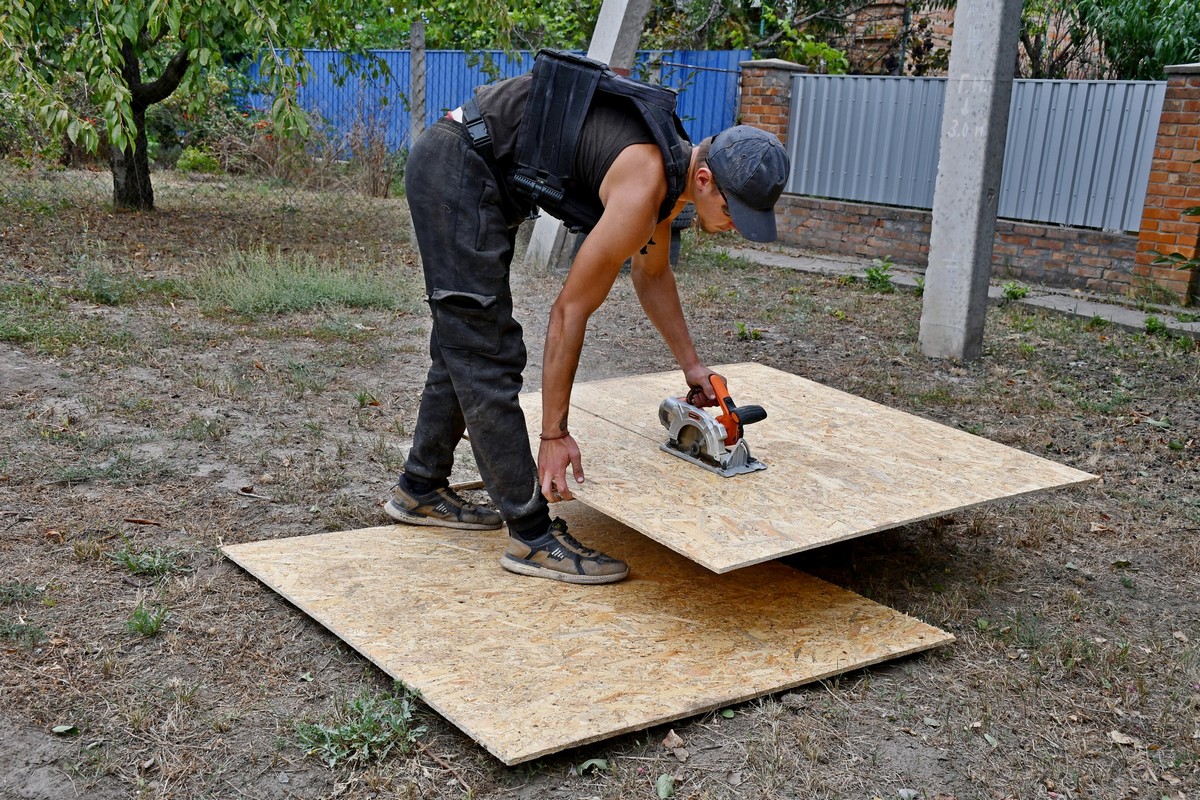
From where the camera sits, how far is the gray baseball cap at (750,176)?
2.99m

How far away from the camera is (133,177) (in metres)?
11.0

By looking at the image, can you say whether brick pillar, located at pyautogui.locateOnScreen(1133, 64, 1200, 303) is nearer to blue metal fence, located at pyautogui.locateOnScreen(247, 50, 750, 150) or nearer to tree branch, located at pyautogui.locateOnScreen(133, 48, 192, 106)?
Result: blue metal fence, located at pyautogui.locateOnScreen(247, 50, 750, 150)

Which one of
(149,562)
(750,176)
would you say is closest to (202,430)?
(149,562)

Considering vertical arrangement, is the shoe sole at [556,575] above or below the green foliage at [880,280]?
above

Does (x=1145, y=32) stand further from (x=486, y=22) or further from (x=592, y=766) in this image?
(x=592, y=766)

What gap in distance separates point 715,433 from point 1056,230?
7.40 meters

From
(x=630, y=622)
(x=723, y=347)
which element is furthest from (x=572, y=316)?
(x=723, y=347)

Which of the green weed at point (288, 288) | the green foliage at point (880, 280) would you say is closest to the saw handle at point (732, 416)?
the green weed at point (288, 288)

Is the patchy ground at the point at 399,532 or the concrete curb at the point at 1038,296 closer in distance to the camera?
the patchy ground at the point at 399,532

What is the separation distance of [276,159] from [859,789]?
43.8 feet

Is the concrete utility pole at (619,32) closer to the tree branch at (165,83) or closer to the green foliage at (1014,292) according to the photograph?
the green foliage at (1014,292)

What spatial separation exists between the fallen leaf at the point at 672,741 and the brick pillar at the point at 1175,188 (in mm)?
7613

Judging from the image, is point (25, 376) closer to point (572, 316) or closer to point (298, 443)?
point (298, 443)

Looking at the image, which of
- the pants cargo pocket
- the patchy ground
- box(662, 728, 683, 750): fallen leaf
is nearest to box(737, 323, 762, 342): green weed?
the patchy ground
